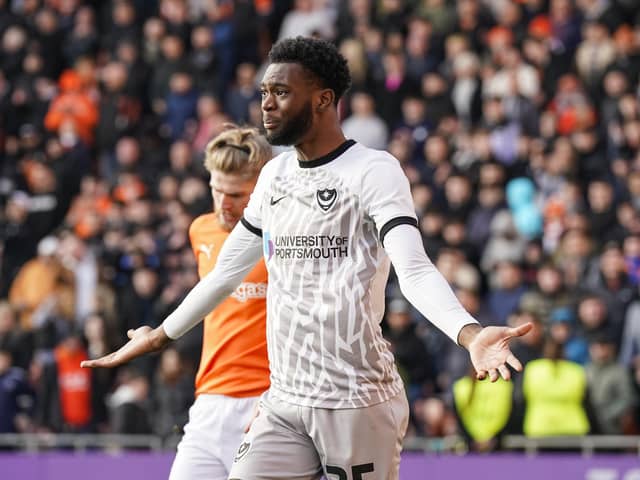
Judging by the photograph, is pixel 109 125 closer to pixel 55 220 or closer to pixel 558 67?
pixel 55 220

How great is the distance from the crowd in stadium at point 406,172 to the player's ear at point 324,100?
5.60 m

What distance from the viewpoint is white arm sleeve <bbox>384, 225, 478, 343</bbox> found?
202 inches

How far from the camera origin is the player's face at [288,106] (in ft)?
18.5

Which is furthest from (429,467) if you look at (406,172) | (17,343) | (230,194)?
(230,194)

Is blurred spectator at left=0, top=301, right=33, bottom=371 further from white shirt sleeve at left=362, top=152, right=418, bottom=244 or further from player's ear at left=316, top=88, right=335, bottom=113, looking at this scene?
white shirt sleeve at left=362, top=152, right=418, bottom=244

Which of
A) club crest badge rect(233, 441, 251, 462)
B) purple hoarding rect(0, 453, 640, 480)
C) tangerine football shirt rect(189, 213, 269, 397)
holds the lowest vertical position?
purple hoarding rect(0, 453, 640, 480)

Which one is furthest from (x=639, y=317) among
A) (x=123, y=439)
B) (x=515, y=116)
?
(x=123, y=439)

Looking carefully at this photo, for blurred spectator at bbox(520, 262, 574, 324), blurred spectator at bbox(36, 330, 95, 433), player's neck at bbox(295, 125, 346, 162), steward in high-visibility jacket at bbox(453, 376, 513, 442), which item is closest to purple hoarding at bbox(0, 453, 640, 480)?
steward in high-visibility jacket at bbox(453, 376, 513, 442)

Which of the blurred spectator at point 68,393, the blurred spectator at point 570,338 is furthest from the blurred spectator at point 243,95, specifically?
the blurred spectator at point 570,338

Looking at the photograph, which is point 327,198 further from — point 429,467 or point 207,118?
point 207,118

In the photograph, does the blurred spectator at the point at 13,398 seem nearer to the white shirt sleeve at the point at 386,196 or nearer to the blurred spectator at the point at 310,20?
the blurred spectator at the point at 310,20

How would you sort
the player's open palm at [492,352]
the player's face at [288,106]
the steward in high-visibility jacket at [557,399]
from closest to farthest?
the player's open palm at [492,352] < the player's face at [288,106] < the steward in high-visibility jacket at [557,399]

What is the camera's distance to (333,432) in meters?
5.57

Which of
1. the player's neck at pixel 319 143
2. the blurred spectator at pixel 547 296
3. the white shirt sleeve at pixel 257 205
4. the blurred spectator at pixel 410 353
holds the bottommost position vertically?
the blurred spectator at pixel 410 353
